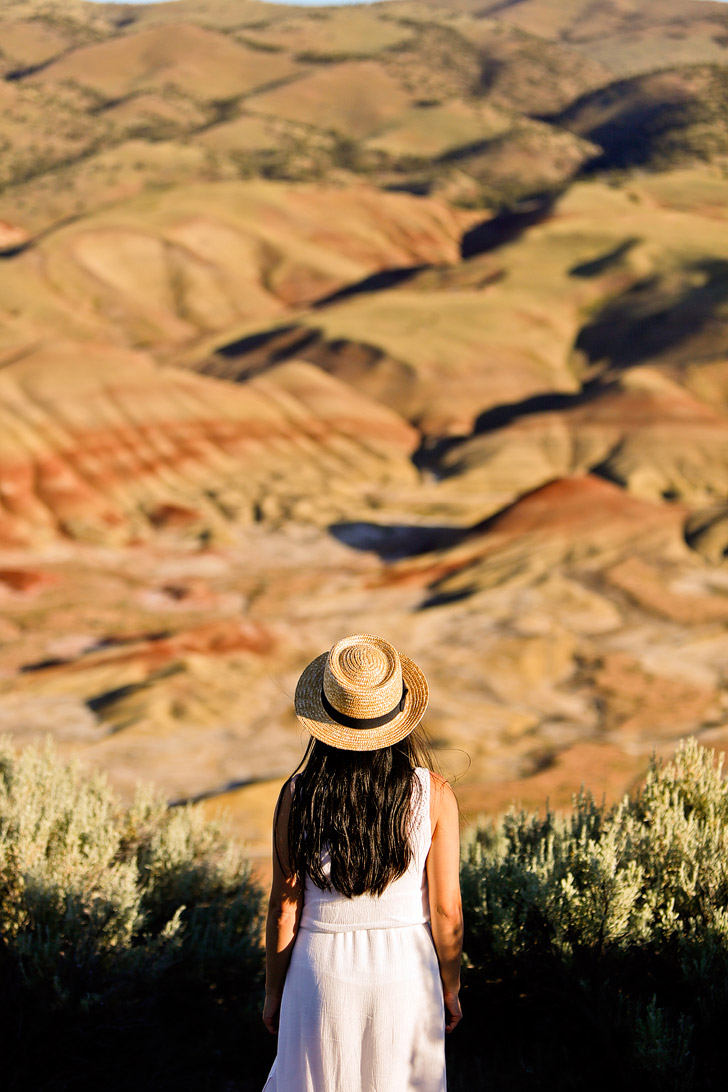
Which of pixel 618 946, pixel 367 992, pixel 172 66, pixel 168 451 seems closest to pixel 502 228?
pixel 168 451

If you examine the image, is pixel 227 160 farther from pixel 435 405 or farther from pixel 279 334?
pixel 435 405

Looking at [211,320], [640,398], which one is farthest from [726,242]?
[211,320]

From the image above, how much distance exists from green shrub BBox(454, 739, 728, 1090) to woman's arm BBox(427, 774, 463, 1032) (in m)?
1.26

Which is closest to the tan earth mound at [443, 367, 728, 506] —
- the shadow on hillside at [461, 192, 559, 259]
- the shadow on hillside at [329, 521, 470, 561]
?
the shadow on hillside at [329, 521, 470, 561]

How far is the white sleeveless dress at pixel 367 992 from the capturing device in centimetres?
244

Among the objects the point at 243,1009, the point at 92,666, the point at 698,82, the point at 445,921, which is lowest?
the point at 698,82

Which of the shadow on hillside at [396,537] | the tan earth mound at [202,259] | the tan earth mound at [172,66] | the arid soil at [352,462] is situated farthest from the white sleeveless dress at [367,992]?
the tan earth mound at [172,66]

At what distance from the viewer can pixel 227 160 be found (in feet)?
201

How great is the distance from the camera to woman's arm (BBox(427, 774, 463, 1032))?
2.51 m

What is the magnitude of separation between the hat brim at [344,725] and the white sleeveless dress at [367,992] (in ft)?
0.47

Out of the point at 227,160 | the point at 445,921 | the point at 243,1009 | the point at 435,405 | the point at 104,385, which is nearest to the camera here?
the point at 445,921

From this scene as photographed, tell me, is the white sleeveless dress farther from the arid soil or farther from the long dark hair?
the arid soil

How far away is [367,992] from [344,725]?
634 mm

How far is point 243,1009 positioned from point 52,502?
16450 millimetres
